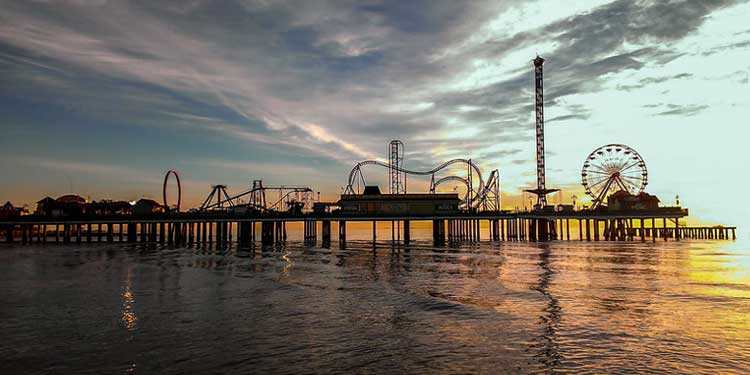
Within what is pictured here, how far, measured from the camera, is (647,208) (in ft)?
391

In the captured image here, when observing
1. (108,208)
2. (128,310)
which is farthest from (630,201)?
(108,208)

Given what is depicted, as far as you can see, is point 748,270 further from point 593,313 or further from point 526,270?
A: point 593,313

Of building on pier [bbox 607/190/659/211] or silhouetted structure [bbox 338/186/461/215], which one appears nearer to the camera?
silhouetted structure [bbox 338/186/461/215]

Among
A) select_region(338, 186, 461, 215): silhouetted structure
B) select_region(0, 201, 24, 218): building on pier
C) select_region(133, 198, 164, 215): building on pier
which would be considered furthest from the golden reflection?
select_region(0, 201, 24, 218): building on pier

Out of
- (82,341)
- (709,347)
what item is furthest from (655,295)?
(82,341)

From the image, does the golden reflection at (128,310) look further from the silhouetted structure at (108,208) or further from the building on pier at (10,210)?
the building on pier at (10,210)

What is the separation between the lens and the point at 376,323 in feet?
72.6

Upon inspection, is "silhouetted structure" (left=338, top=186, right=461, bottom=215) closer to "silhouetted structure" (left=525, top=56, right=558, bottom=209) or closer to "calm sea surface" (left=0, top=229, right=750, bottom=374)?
"silhouetted structure" (left=525, top=56, right=558, bottom=209)

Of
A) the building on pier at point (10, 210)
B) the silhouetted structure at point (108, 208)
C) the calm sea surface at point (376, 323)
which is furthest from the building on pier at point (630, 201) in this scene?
the building on pier at point (10, 210)

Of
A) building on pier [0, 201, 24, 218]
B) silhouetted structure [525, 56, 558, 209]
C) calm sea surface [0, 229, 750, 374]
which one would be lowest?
calm sea surface [0, 229, 750, 374]

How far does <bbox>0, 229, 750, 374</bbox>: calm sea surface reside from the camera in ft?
53.0

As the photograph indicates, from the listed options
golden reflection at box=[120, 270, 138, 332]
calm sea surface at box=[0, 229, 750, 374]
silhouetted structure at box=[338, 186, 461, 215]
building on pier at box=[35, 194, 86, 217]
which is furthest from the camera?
building on pier at box=[35, 194, 86, 217]

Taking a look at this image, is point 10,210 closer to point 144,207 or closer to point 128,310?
point 144,207

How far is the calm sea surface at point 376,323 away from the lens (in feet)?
53.0
